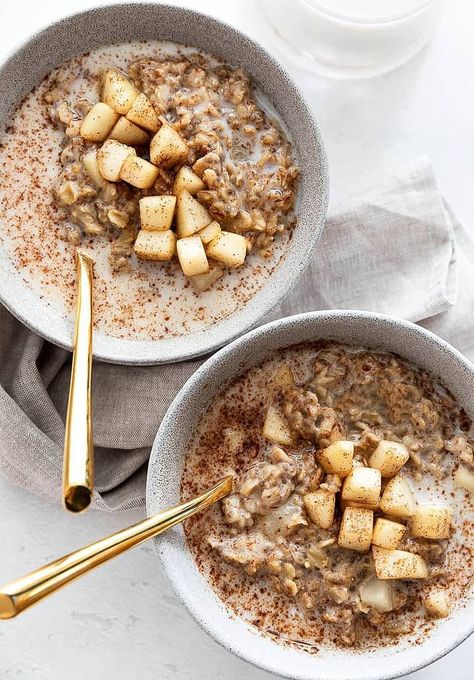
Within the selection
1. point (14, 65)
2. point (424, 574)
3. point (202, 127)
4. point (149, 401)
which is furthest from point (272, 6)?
point (424, 574)

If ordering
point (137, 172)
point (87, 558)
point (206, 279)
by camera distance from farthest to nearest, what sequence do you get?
1. point (206, 279)
2. point (137, 172)
3. point (87, 558)

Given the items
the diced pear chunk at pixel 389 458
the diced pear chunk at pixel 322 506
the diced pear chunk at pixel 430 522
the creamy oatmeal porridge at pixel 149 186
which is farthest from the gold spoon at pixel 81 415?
the diced pear chunk at pixel 430 522

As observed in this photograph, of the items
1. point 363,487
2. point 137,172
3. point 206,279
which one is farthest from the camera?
point 206,279

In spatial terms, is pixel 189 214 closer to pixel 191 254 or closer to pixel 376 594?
pixel 191 254

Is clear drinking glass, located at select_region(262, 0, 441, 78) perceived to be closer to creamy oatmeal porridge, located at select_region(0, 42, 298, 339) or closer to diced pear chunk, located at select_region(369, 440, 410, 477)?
creamy oatmeal porridge, located at select_region(0, 42, 298, 339)

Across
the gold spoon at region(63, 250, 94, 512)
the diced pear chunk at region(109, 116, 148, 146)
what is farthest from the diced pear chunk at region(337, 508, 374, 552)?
the diced pear chunk at region(109, 116, 148, 146)

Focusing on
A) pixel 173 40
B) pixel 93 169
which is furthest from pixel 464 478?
pixel 173 40
